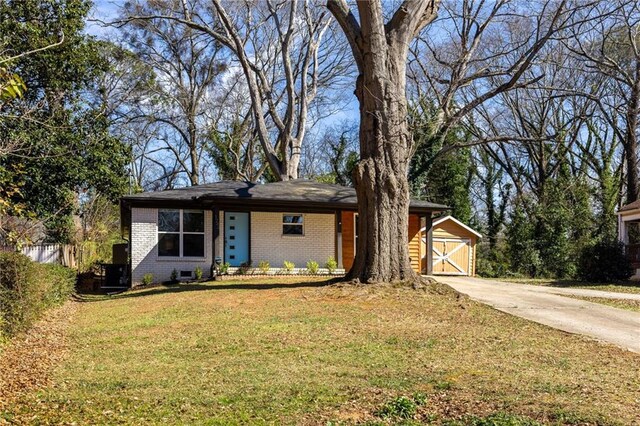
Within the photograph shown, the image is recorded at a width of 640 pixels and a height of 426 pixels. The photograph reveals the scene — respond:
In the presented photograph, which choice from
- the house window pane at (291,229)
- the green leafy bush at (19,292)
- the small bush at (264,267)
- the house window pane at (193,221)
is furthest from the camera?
the house window pane at (291,229)

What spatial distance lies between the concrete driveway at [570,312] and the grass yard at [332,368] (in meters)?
0.57

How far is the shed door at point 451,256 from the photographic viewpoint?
75.3 ft

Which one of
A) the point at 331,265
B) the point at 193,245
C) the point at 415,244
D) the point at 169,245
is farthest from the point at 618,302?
the point at 169,245

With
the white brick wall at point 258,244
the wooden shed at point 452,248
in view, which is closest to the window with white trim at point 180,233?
the white brick wall at point 258,244

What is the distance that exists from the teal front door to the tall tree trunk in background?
24.4 ft

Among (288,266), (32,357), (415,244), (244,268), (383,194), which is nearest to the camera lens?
(32,357)

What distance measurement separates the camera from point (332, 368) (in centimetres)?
711

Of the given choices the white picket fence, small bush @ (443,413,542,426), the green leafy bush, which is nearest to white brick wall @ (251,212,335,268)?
the white picket fence

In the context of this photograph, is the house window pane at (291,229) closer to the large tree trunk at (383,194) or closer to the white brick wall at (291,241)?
the white brick wall at (291,241)

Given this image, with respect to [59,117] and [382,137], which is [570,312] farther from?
[59,117]

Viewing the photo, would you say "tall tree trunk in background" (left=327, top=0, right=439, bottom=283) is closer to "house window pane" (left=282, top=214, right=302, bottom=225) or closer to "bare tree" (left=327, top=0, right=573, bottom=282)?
"bare tree" (left=327, top=0, right=573, bottom=282)

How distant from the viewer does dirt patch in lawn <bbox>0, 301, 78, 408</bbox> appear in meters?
6.36

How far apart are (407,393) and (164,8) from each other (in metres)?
23.6

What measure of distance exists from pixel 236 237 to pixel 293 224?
83.4 inches
